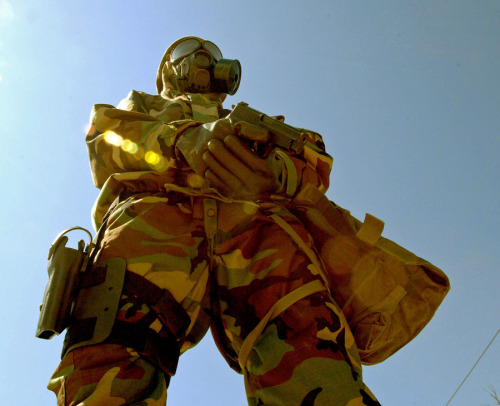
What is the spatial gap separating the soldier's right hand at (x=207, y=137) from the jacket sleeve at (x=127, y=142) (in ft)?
0.31

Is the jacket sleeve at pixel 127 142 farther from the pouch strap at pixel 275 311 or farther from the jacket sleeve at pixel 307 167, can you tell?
the pouch strap at pixel 275 311

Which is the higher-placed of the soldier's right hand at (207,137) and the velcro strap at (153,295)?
the soldier's right hand at (207,137)

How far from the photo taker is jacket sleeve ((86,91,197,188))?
1.94m

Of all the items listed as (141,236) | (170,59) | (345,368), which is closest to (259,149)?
(141,236)

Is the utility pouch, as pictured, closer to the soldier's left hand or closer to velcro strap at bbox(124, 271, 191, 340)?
velcro strap at bbox(124, 271, 191, 340)

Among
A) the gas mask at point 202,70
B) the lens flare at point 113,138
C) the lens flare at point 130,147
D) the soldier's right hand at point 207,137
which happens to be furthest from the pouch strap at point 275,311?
the gas mask at point 202,70

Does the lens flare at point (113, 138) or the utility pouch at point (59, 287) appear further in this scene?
the lens flare at point (113, 138)

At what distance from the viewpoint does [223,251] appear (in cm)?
181

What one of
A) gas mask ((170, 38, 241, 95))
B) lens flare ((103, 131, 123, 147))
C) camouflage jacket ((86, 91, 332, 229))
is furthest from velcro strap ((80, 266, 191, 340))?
gas mask ((170, 38, 241, 95))

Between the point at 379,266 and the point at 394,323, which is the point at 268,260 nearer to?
the point at 379,266

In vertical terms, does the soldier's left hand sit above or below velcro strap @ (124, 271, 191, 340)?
above

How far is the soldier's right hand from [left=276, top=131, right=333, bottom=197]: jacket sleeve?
0.61 feet

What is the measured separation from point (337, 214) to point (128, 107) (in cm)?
133

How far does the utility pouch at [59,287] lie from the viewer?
56.9 inches
